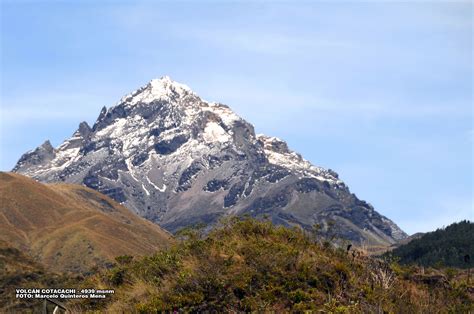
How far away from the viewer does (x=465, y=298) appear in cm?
2016

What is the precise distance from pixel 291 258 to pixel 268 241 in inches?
62.7

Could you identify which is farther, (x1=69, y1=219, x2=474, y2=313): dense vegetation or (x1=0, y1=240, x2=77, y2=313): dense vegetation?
(x1=0, y1=240, x2=77, y2=313): dense vegetation

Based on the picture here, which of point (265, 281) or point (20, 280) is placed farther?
point (20, 280)

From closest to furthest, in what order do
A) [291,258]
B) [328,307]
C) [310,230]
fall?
[328,307] < [291,258] < [310,230]

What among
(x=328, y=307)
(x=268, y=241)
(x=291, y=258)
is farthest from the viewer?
(x=268, y=241)

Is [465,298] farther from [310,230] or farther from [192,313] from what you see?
[192,313]

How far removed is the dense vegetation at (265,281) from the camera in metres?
17.5

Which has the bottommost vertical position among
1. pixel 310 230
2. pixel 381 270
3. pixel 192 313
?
pixel 192 313

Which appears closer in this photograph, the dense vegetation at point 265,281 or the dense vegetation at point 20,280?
the dense vegetation at point 265,281

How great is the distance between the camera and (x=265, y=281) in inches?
719

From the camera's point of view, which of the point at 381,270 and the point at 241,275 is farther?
the point at 381,270

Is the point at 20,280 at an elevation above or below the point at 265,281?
above

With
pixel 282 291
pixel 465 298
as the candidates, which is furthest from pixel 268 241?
pixel 465 298

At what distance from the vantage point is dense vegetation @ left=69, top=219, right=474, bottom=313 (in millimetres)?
17531
